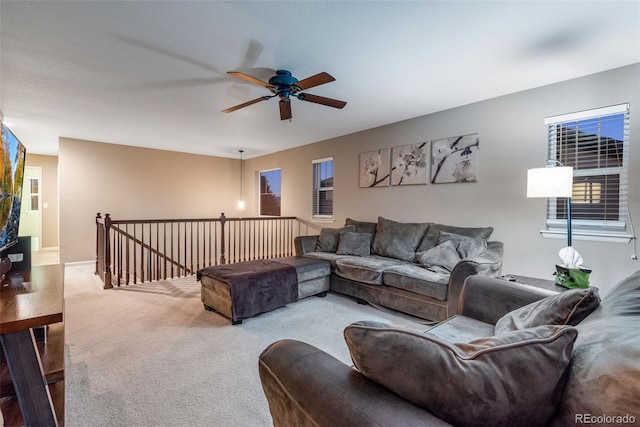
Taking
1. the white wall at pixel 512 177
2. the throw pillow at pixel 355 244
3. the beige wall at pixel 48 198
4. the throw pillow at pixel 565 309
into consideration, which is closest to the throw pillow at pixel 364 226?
the throw pillow at pixel 355 244

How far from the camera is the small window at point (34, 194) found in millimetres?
7184

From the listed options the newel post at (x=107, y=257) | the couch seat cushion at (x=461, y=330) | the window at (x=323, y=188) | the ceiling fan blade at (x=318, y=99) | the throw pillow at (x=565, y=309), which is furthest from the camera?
the window at (x=323, y=188)

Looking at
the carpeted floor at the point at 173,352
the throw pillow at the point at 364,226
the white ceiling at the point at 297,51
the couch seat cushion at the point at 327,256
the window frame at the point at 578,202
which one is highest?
the white ceiling at the point at 297,51

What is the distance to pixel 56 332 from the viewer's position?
180 centimetres

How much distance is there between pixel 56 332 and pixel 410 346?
2188mm

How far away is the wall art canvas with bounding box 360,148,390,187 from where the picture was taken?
459 cm

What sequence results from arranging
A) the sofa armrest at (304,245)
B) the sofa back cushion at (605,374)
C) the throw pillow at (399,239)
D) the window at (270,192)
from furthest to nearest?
the window at (270,192) < the sofa armrest at (304,245) < the throw pillow at (399,239) < the sofa back cushion at (605,374)

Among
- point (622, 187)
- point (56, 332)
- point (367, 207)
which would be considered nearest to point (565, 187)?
point (622, 187)

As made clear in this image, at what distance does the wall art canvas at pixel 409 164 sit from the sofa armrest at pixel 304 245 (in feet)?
5.14

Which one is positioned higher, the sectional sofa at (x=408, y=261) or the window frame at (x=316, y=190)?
the window frame at (x=316, y=190)

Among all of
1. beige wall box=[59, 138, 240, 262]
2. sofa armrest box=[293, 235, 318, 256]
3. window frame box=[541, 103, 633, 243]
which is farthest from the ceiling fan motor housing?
beige wall box=[59, 138, 240, 262]

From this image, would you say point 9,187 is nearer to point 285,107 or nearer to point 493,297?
point 285,107

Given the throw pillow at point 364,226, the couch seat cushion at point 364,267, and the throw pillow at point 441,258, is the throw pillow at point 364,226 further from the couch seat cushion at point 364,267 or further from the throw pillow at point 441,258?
the throw pillow at point 441,258

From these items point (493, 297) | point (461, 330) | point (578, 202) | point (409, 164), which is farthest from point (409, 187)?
point (461, 330)
